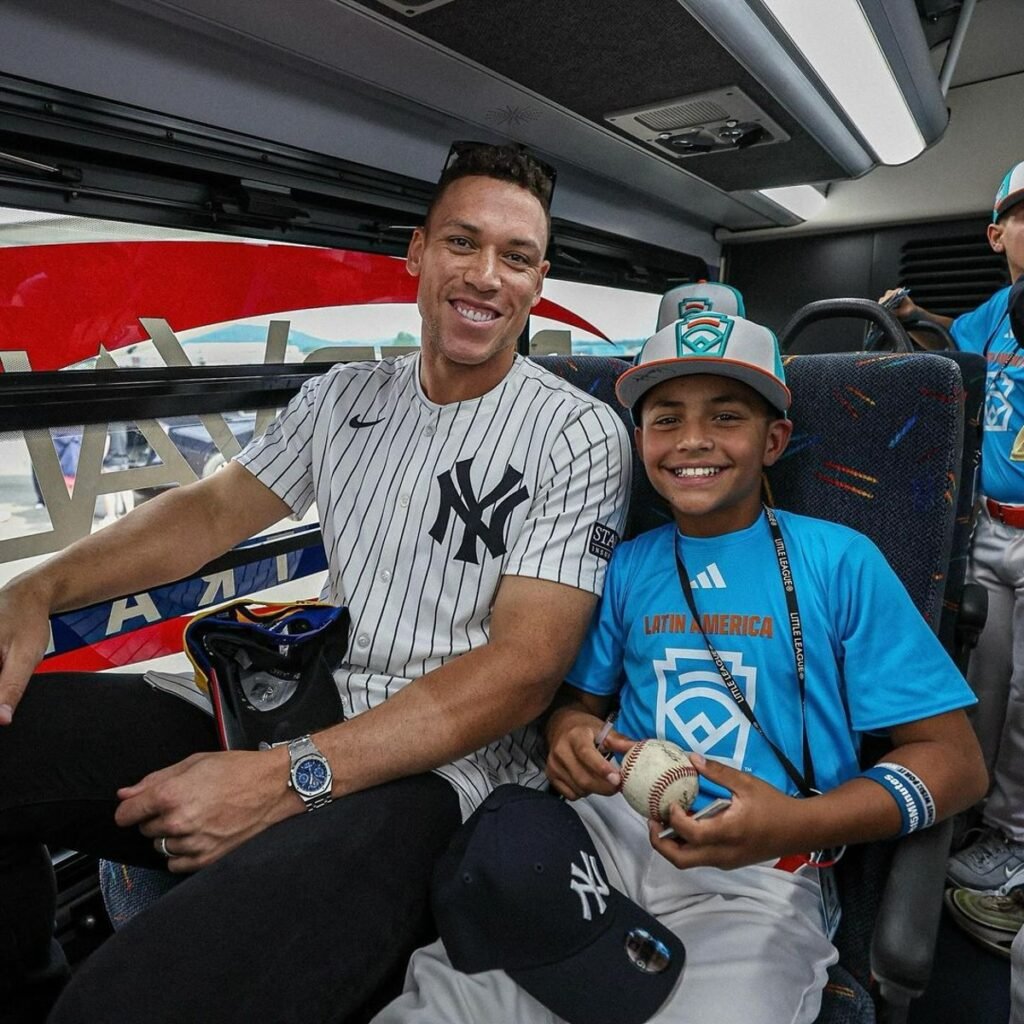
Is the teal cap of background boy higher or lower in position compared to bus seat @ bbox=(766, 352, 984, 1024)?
higher

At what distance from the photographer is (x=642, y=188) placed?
4.02 meters

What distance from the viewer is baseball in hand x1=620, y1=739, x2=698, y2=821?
42.1 inches

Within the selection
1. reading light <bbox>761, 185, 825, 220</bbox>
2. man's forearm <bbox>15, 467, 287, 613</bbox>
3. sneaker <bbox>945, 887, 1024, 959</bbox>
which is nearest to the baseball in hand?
man's forearm <bbox>15, 467, 287, 613</bbox>

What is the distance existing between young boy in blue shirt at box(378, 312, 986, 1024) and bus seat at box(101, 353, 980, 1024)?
3.1 inches

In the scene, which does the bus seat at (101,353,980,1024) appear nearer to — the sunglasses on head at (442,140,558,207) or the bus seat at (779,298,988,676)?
the bus seat at (779,298,988,676)

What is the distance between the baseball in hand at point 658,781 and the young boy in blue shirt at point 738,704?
0.08 ft

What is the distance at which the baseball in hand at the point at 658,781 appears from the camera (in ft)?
3.51

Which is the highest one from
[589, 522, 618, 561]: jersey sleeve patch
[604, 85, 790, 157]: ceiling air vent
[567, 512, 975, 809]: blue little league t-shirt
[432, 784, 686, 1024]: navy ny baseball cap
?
[604, 85, 790, 157]: ceiling air vent

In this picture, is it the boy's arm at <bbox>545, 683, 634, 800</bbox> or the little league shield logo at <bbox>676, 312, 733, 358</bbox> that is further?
the little league shield logo at <bbox>676, 312, 733, 358</bbox>

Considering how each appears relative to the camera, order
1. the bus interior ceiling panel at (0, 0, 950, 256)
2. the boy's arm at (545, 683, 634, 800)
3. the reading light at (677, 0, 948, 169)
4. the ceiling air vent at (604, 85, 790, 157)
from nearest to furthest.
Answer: the boy's arm at (545, 683, 634, 800) → the bus interior ceiling panel at (0, 0, 950, 256) → the reading light at (677, 0, 948, 169) → the ceiling air vent at (604, 85, 790, 157)

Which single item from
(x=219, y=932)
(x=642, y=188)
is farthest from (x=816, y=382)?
(x=642, y=188)

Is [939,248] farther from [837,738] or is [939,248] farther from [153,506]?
[153,506]

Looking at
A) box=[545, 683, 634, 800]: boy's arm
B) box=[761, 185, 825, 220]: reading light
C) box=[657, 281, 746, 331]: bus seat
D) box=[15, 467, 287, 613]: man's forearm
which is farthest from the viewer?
box=[761, 185, 825, 220]: reading light

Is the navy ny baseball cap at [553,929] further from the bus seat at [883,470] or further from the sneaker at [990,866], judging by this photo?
the sneaker at [990,866]
